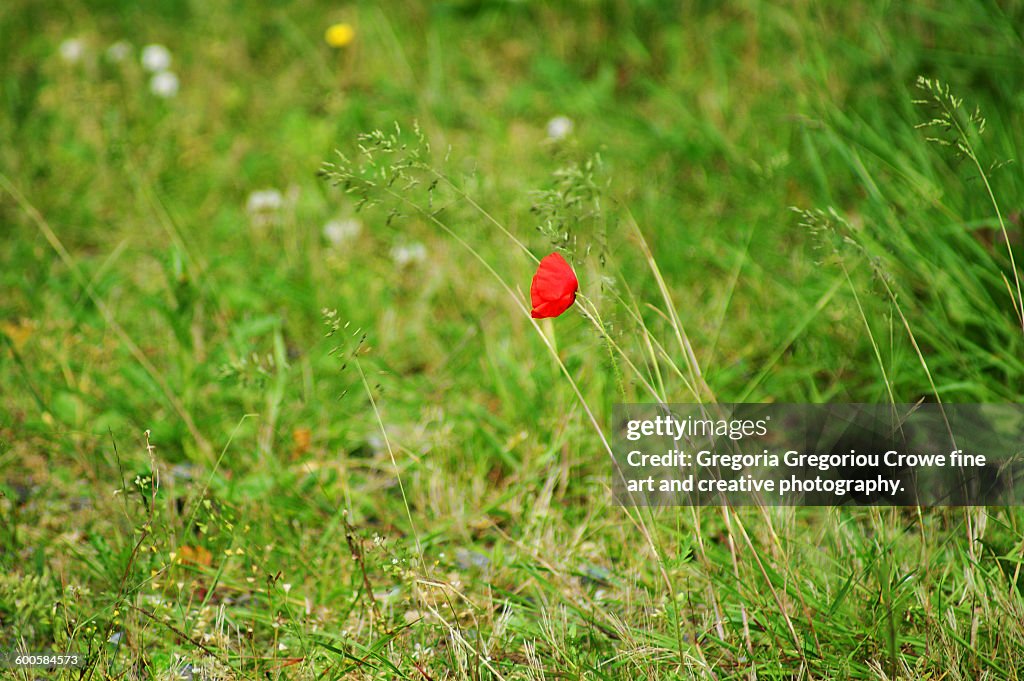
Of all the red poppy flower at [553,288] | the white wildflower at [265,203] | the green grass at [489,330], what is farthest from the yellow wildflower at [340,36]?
the red poppy flower at [553,288]

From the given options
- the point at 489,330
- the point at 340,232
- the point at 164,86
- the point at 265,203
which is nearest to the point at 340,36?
the point at 164,86

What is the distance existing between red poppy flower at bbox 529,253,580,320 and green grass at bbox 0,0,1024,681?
0.05 meters

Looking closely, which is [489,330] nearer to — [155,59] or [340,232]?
[340,232]

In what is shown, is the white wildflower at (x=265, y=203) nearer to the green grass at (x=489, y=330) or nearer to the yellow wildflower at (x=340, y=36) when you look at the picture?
the green grass at (x=489, y=330)

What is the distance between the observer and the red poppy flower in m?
1.23

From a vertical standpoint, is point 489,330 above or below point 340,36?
below

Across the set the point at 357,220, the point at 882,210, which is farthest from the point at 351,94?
the point at 882,210

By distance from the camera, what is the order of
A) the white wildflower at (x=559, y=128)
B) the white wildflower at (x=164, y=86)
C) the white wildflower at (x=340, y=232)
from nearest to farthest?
the white wildflower at (x=340, y=232) < the white wildflower at (x=559, y=128) < the white wildflower at (x=164, y=86)

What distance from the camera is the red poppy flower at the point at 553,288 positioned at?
123cm

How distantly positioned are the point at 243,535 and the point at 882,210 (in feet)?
4.98

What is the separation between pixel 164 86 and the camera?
3006 millimetres

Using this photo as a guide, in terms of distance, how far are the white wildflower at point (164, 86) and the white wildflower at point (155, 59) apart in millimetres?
49

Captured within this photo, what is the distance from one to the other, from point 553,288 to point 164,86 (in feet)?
7.65

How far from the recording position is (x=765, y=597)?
55.2 inches
